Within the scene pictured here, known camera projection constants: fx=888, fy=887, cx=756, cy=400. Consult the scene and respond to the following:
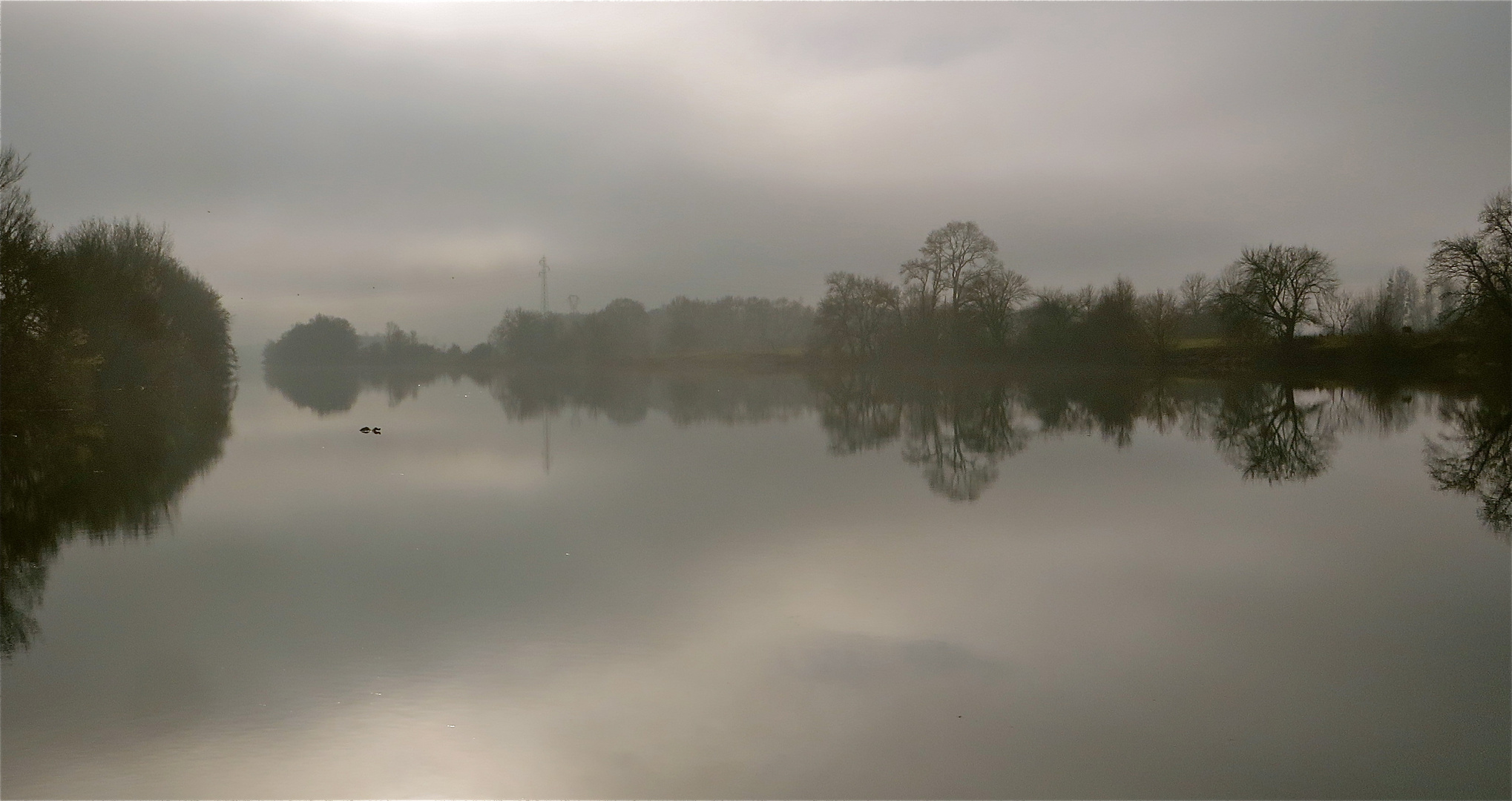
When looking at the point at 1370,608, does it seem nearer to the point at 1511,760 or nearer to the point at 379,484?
the point at 1511,760

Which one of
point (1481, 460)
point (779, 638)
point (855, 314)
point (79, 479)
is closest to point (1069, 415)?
point (1481, 460)

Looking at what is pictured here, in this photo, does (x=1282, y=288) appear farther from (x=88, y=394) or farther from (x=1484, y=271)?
(x=88, y=394)

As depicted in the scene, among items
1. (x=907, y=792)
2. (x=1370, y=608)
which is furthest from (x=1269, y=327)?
(x=907, y=792)

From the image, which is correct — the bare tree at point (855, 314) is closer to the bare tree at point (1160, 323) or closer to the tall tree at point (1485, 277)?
the bare tree at point (1160, 323)

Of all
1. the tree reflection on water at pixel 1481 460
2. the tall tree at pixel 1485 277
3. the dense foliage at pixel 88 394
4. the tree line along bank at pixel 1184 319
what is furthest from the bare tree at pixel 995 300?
the dense foliage at pixel 88 394

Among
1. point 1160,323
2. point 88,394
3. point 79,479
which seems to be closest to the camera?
point 79,479

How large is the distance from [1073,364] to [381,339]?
10755 cm

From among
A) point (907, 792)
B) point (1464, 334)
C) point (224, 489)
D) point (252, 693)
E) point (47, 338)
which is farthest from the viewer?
point (1464, 334)

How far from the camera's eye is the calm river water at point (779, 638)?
380cm

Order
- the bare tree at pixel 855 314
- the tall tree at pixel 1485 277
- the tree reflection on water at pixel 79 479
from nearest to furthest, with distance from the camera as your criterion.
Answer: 1. the tree reflection on water at pixel 79 479
2. the tall tree at pixel 1485 277
3. the bare tree at pixel 855 314

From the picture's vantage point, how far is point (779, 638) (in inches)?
208

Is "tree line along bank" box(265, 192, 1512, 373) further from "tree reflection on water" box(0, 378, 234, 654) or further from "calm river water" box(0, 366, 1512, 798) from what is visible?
"tree reflection on water" box(0, 378, 234, 654)

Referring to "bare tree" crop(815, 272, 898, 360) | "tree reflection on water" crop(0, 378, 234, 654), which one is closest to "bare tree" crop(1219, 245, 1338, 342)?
"bare tree" crop(815, 272, 898, 360)

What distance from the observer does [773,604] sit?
19.6 feet
